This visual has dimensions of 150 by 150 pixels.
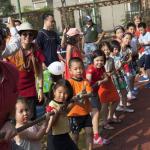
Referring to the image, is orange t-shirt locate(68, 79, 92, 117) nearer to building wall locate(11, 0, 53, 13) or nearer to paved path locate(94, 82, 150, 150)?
paved path locate(94, 82, 150, 150)

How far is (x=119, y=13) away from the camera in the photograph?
29641mm

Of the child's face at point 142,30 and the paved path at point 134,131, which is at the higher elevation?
the child's face at point 142,30

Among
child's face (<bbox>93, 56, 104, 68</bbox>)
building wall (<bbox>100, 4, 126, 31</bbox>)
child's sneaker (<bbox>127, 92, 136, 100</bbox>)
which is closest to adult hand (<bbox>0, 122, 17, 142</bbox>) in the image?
child's face (<bbox>93, 56, 104, 68</bbox>)

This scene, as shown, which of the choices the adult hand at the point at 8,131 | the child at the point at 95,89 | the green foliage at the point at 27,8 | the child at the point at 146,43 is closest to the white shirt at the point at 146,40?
the child at the point at 146,43

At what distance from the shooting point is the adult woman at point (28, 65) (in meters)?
5.33

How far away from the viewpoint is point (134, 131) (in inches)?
257

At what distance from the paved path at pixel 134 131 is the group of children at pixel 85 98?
14 centimetres

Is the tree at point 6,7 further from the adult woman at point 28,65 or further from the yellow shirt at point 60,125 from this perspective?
the yellow shirt at point 60,125

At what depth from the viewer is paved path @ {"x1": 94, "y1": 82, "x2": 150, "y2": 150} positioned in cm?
586

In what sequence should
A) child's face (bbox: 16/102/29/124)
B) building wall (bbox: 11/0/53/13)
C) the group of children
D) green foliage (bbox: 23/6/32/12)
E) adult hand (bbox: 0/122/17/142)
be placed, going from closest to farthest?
adult hand (bbox: 0/122/17/142) < child's face (bbox: 16/102/29/124) < the group of children < green foliage (bbox: 23/6/32/12) < building wall (bbox: 11/0/53/13)

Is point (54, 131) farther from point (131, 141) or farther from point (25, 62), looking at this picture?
point (131, 141)

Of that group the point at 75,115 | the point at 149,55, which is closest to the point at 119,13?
the point at 149,55

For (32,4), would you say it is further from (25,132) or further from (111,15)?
(25,132)

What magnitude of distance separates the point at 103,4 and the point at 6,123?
1037 inches
